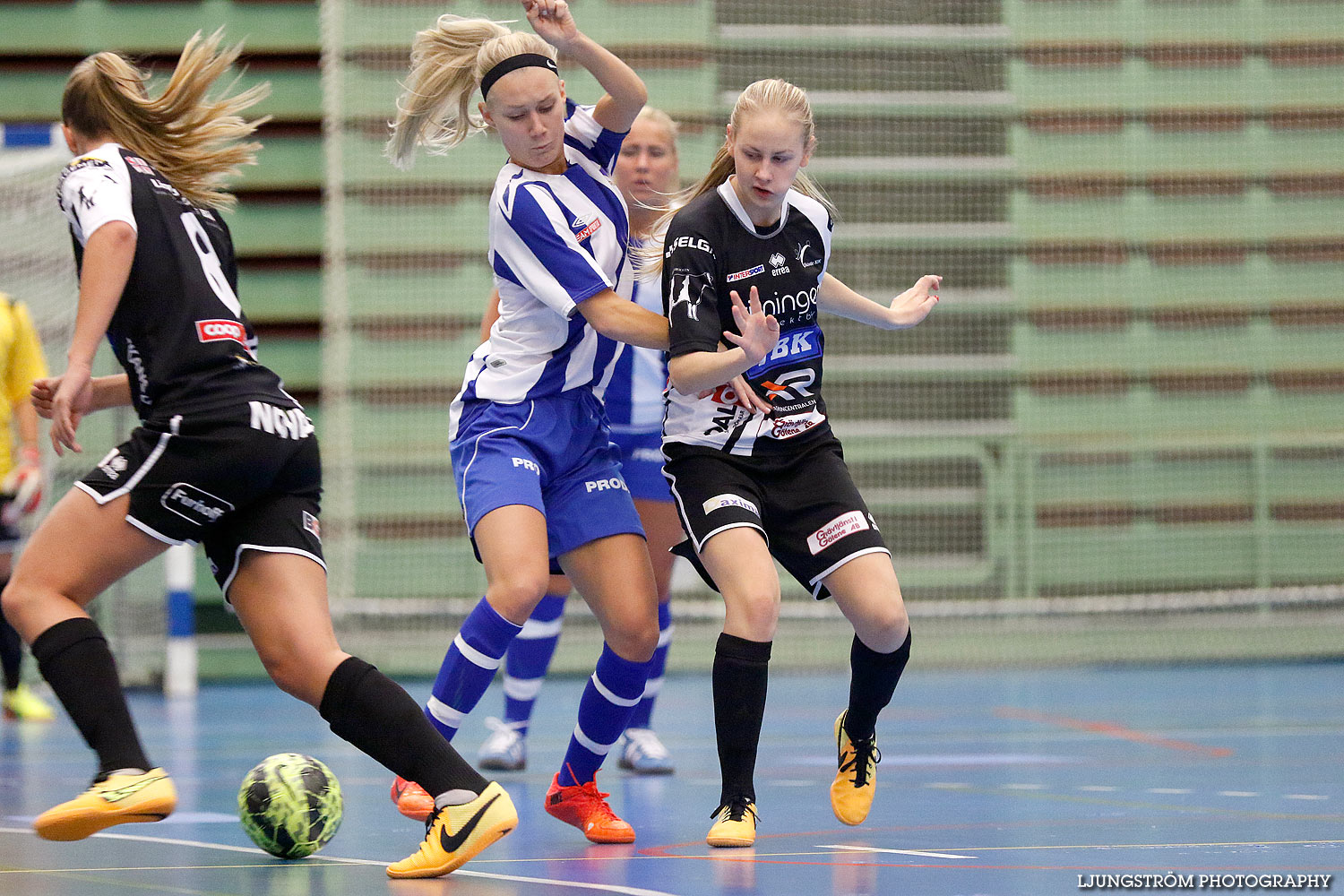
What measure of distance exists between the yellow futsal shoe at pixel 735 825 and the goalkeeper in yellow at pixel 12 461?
4.47m

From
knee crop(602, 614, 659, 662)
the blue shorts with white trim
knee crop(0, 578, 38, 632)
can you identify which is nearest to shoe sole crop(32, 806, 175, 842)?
knee crop(0, 578, 38, 632)

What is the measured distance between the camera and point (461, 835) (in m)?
3.06

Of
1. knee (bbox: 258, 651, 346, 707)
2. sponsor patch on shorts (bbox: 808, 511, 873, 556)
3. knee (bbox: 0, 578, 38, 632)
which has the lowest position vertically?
knee (bbox: 258, 651, 346, 707)

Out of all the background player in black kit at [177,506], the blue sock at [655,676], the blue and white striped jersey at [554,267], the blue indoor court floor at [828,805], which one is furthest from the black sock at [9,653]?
the background player in black kit at [177,506]

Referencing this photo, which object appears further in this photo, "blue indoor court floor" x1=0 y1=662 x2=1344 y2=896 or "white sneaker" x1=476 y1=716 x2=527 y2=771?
"white sneaker" x1=476 y1=716 x2=527 y2=771

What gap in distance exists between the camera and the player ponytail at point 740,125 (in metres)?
3.66

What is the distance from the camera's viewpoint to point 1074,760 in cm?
525

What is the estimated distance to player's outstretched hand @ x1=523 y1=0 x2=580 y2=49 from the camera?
3738mm

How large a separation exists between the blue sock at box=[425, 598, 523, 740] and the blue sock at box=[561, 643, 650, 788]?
261 millimetres

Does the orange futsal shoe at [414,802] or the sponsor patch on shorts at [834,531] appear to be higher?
the sponsor patch on shorts at [834,531]

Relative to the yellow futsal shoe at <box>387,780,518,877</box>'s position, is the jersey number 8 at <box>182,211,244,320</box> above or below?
above

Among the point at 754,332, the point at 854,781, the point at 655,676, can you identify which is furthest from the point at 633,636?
the point at 655,676

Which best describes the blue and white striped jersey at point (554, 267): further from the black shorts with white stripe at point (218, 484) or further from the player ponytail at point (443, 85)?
the black shorts with white stripe at point (218, 484)

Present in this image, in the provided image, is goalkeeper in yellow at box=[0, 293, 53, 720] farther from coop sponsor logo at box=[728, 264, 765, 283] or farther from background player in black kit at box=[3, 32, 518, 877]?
coop sponsor logo at box=[728, 264, 765, 283]
